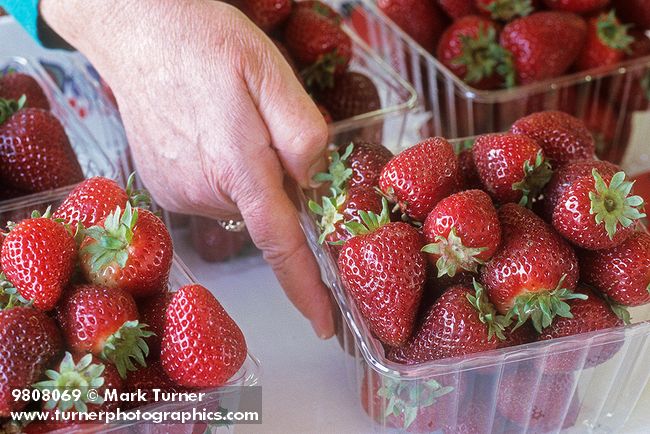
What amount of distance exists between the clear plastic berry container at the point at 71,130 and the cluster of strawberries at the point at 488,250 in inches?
17.6

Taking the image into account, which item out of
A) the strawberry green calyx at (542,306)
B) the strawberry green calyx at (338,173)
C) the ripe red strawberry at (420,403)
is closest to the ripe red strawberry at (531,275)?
the strawberry green calyx at (542,306)

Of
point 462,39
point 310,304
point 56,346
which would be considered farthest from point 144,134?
point 462,39

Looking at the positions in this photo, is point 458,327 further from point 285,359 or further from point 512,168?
point 285,359

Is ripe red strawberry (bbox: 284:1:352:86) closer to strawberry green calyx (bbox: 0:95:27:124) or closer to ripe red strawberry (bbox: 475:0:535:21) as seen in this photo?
ripe red strawberry (bbox: 475:0:535:21)

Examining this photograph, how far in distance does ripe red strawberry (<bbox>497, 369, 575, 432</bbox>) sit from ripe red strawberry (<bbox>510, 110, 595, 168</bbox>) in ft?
0.93

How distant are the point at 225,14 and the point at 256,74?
10 centimetres

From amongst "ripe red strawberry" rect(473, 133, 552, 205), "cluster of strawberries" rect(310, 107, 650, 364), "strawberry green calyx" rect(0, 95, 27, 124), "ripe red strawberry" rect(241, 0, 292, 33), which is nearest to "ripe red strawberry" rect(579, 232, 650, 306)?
"cluster of strawberries" rect(310, 107, 650, 364)

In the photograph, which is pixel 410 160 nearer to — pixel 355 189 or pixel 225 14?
pixel 355 189

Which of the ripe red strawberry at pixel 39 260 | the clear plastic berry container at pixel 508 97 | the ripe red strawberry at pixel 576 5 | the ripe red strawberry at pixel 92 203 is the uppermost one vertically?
the ripe red strawberry at pixel 39 260

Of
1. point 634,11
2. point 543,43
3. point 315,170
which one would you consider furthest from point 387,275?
point 634,11

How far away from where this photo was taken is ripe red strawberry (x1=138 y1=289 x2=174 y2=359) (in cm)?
92

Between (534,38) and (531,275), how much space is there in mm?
757

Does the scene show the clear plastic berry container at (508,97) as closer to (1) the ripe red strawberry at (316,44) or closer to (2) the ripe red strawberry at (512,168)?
(1) the ripe red strawberry at (316,44)

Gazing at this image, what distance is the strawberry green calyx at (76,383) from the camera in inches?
32.8
